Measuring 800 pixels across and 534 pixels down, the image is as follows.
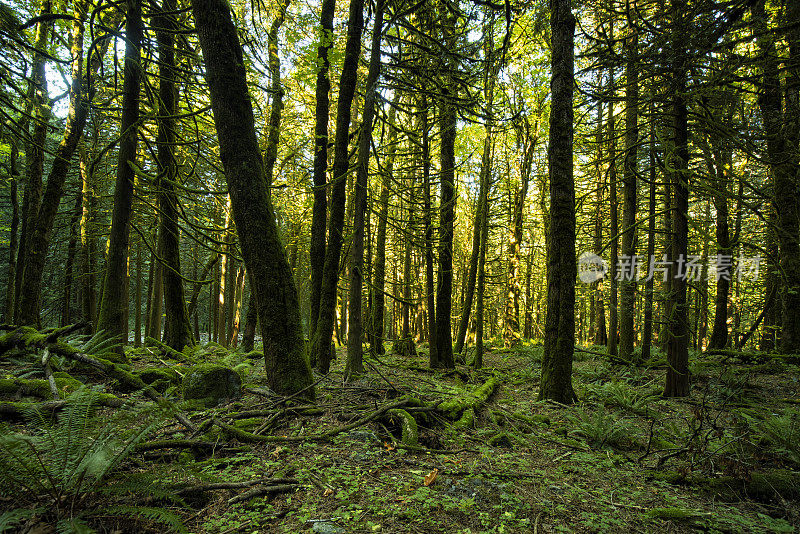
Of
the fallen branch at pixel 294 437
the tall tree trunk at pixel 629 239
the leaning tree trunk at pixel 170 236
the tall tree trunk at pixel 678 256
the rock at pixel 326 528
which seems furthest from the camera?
the tall tree trunk at pixel 629 239

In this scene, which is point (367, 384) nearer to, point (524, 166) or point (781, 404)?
point (781, 404)

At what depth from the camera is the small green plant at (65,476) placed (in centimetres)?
190

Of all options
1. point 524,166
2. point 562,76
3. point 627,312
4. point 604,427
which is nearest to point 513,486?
point 604,427

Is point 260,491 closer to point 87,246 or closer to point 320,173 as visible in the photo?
point 320,173

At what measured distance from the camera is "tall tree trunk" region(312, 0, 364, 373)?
6039mm

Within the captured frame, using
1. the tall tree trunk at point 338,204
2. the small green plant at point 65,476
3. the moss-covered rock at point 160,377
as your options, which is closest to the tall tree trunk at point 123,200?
the moss-covered rock at point 160,377

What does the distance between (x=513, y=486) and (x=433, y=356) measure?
6.16 m

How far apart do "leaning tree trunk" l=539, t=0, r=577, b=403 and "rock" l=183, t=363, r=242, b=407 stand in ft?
17.5

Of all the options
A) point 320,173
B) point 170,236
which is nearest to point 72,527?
point 320,173

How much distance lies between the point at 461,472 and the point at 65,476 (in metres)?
2.97

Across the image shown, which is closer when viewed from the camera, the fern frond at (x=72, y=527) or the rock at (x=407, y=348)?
the fern frond at (x=72, y=527)

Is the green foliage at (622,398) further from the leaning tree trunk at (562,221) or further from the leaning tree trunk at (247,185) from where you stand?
the leaning tree trunk at (247,185)

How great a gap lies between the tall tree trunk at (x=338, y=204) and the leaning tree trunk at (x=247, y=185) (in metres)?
1.78

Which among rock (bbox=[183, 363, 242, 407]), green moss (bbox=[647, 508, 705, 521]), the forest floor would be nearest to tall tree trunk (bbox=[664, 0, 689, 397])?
the forest floor
